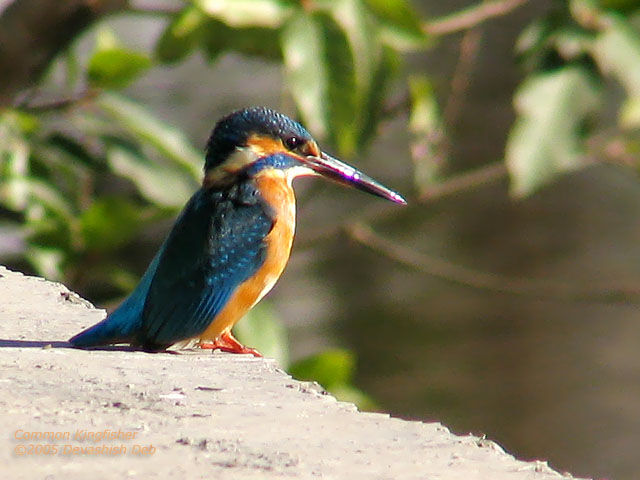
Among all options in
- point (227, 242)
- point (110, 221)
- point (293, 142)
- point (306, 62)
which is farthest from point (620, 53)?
point (227, 242)

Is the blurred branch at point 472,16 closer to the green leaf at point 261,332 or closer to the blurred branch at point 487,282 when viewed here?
the blurred branch at point 487,282

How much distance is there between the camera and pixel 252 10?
178 inches

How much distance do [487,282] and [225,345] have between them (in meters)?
3.18

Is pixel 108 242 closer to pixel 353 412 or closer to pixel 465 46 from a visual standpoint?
pixel 465 46

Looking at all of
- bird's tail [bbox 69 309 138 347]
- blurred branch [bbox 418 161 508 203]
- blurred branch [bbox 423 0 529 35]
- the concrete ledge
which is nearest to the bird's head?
bird's tail [bbox 69 309 138 347]

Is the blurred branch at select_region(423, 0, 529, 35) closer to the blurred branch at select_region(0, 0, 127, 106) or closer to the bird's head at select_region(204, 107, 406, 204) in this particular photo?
the blurred branch at select_region(0, 0, 127, 106)

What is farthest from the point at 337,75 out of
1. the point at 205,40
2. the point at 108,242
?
the point at 108,242

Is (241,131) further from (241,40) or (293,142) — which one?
(241,40)

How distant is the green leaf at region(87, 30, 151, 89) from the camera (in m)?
4.92

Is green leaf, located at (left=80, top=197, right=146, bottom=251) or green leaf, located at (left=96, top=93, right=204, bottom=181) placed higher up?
green leaf, located at (left=96, top=93, right=204, bottom=181)

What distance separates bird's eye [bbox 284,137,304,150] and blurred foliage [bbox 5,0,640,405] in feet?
2.54

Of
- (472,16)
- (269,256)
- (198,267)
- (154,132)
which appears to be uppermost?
(472,16)

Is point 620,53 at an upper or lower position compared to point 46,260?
upper

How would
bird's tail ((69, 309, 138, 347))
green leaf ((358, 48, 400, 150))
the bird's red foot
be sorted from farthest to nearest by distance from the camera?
green leaf ((358, 48, 400, 150)), the bird's red foot, bird's tail ((69, 309, 138, 347))
